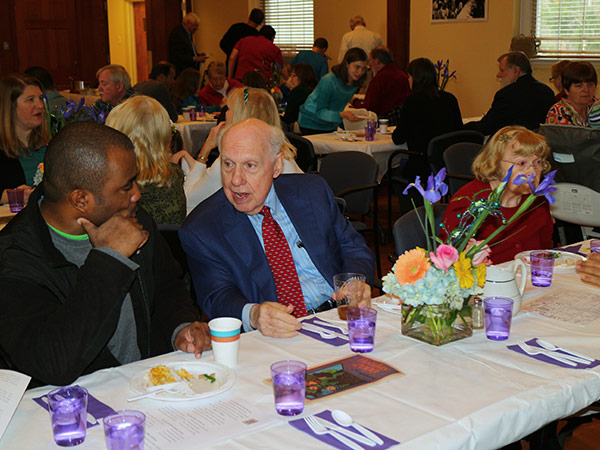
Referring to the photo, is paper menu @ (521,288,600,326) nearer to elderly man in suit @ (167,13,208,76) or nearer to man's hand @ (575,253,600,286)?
man's hand @ (575,253,600,286)

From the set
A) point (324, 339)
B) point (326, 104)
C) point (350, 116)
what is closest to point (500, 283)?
point (324, 339)

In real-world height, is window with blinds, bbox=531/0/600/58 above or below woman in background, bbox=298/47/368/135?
above

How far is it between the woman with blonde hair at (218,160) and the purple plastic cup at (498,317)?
1.91m

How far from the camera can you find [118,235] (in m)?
1.76

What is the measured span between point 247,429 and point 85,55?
12.6 meters

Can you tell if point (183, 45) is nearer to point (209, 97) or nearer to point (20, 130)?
point (209, 97)

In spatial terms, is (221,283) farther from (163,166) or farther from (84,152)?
(163,166)

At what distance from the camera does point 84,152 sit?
5.82ft

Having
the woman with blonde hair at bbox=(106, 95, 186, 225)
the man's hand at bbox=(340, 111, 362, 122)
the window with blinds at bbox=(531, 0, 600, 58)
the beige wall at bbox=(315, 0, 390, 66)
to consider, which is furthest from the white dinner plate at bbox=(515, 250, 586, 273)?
the beige wall at bbox=(315, 0, 390, 66)

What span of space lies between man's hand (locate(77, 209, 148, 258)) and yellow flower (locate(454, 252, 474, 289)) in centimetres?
80

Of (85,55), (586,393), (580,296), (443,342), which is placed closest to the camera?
(586,393)

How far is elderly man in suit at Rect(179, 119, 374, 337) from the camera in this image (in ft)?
7.89

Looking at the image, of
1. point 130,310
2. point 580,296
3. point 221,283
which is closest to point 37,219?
point 130,310

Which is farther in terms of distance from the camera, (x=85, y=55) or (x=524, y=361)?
(x=85, y=55)
